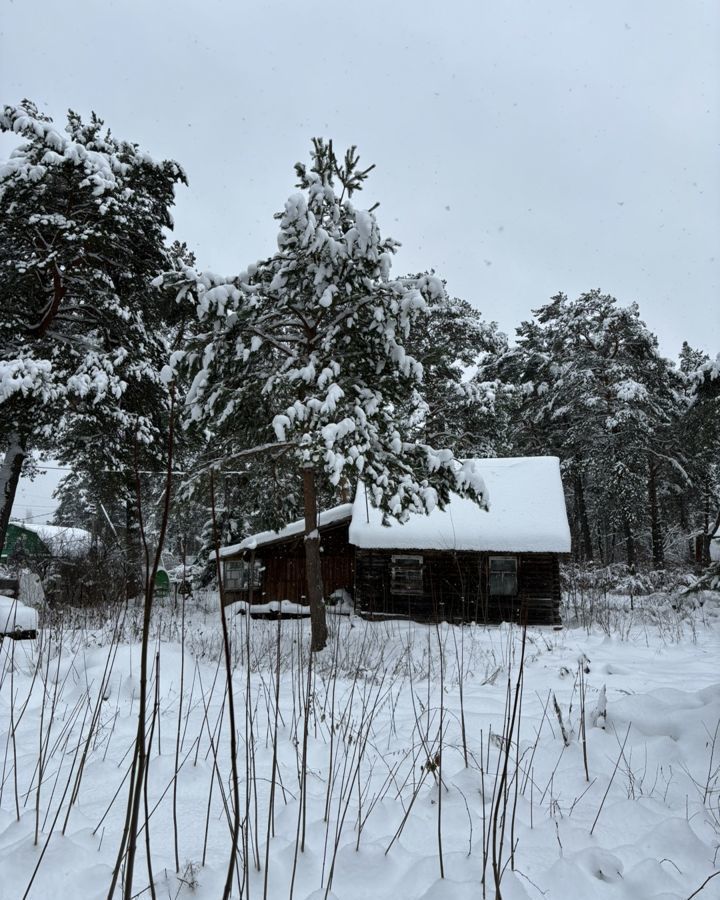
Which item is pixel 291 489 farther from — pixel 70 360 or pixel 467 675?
pixel 467 675

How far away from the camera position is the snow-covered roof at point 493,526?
591 inches

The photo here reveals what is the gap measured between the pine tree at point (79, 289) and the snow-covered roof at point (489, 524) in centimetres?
533

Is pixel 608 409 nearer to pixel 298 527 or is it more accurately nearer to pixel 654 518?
pixel 654 518

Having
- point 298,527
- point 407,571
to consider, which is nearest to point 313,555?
point 407,571

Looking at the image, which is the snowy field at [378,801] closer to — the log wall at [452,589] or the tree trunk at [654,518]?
the log wall at [452,589]

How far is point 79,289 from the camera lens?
12.9 metres

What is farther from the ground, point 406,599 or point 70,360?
point 70,360

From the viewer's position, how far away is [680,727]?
350cm

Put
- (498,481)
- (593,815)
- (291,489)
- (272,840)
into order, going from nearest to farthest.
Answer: (272,840) → (593,815) → (291,489) → (498,481)

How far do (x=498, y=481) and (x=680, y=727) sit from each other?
14517 mm

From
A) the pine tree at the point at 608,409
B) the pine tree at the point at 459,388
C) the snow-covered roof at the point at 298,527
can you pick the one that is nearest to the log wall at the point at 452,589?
the snow-covered roof at the point at 298,527

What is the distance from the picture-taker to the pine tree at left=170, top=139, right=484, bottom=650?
902 cm

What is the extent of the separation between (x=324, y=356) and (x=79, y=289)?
715cm

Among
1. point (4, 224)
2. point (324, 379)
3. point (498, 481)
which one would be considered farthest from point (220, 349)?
point (498, 481)
